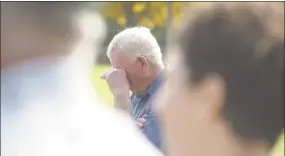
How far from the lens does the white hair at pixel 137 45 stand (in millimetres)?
2629

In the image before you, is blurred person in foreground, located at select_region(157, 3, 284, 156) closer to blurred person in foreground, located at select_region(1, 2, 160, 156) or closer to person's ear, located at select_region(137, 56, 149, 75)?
blurred person in foreground, located at select_region(1, 2, 160, 156)

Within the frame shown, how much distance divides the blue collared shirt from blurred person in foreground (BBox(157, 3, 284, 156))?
123cm

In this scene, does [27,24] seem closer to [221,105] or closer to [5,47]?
[5,47]

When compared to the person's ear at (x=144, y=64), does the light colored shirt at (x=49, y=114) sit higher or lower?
higher

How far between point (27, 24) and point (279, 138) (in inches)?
19.9

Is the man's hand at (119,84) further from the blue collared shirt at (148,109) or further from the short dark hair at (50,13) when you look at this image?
the short dark hair at (50,13)

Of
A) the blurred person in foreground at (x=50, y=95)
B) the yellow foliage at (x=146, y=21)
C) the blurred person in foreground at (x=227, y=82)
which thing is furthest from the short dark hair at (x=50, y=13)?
the yellow foliage at (x=146, y=21)

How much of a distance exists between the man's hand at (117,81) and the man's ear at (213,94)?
1.51 metres

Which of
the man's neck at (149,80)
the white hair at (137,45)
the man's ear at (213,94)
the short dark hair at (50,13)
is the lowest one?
the man's neck at (149,80)

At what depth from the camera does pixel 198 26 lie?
1.00 meters

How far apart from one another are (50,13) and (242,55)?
347 mm

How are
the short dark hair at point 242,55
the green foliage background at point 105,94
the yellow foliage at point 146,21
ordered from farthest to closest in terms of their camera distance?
the yellow foliage at point 146,21 < the green foliage background at point 105,94 < the short dark hair at point 242,55

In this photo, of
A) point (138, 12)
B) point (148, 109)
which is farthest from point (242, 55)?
point (138, 12)

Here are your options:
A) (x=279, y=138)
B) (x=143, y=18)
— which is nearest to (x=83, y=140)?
(x=279, y=138)
